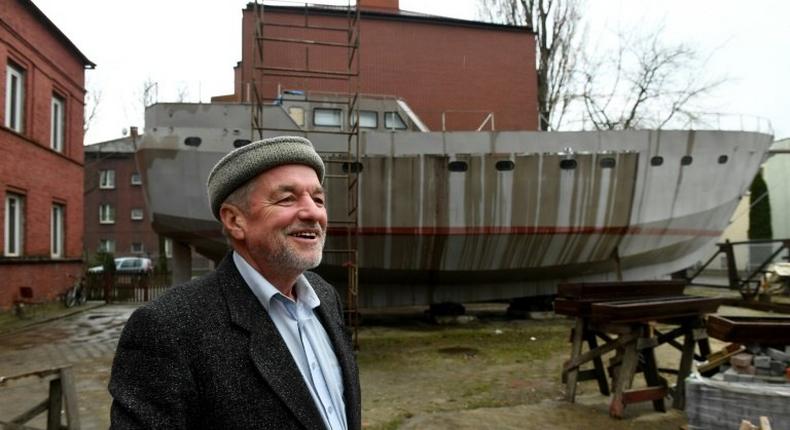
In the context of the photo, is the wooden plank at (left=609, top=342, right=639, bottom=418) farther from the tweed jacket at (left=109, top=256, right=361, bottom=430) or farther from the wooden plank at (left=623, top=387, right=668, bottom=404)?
the tweed jacket at (left=109, top=256, right=361, bottom=430)

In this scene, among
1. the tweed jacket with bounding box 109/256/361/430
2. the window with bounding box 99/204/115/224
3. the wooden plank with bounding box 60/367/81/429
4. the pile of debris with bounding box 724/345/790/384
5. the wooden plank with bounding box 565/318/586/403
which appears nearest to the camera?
the tweed jacket with bounding box 109/256/361/430

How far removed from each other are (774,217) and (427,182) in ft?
76.4

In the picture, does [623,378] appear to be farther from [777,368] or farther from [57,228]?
[57,228]

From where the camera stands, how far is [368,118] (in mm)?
11344

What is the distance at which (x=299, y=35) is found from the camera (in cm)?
1302

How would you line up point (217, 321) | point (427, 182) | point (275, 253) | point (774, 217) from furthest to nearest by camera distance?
point (774, 217)
point (427, 182)
point (275, 253)
point (217, 321)

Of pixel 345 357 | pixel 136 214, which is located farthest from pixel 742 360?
pixel 136 214

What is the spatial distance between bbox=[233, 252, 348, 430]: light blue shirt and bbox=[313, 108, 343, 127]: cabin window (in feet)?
31.4

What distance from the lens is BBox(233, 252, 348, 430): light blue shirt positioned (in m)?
1.45

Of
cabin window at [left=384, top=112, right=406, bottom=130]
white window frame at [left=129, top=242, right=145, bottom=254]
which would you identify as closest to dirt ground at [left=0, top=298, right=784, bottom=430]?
cabin window at [left=384, top=112, right=406, bottom=130]

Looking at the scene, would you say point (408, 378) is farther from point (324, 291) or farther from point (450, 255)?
point (324, 291)

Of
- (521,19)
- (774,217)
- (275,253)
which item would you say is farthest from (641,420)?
(774,217)

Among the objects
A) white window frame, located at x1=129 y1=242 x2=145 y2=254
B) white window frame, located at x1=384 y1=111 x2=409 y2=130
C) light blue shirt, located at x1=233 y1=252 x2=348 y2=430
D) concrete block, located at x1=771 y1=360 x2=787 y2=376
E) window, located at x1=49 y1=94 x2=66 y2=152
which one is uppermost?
window, located at x1=49 y1=94 x2=66 y2=152

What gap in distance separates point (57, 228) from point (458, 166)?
12935mm
